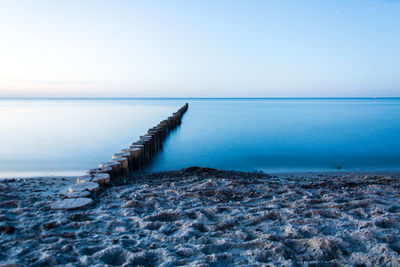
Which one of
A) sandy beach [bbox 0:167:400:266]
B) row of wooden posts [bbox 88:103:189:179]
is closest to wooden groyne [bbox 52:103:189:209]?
row of wooden posts [bbox 88:103:189:179]

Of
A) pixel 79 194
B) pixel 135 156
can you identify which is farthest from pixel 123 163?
pixel 79 194

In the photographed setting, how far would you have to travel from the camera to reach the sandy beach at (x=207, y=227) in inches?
90.6

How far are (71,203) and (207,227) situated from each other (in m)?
1.83

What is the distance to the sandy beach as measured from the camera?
230 centimetres

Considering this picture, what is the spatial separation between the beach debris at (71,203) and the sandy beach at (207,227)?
76mm

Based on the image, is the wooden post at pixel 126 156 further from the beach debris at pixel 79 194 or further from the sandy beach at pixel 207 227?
the beach debris at pixel 79 194

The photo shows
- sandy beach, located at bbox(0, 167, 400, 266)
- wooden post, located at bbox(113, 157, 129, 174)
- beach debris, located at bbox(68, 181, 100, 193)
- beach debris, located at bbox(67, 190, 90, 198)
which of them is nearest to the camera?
sandy beach, located at bbox(0, 167, 400, 266)

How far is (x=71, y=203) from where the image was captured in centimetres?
351

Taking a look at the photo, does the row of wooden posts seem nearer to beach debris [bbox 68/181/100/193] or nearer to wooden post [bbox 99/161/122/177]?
wooden post [bbox 99/161/122/177]

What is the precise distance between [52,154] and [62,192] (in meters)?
5.76

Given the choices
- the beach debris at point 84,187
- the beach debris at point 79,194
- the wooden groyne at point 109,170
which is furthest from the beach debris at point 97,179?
the beach debris at point 79,194

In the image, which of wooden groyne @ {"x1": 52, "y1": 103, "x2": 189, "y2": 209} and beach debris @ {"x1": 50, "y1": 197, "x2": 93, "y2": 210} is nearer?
beach debris @ {"x1": 50, "y1": 197, "x2": 93, "y2": 210}

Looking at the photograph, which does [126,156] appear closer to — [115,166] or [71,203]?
[115,166]

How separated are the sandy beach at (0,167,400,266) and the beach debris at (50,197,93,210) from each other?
8 centimetres
